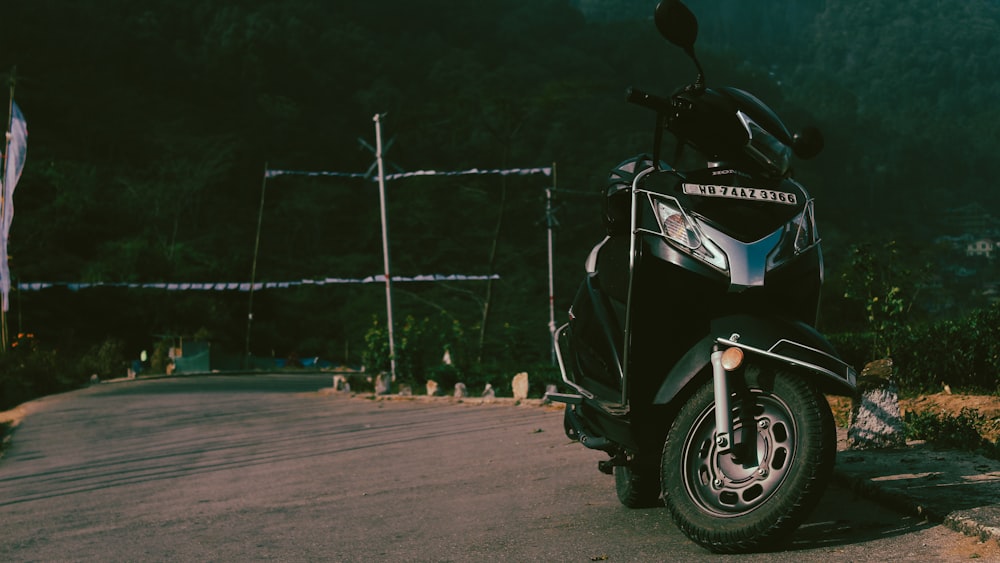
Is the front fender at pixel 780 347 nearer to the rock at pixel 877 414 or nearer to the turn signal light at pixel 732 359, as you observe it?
the turn signal light at pixel 732 359

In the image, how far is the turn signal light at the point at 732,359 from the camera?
3.61 meters

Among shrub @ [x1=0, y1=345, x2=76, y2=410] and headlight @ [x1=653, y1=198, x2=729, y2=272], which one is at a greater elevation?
headlight @ [x1=653, y1=198, x2=729, y2=272]

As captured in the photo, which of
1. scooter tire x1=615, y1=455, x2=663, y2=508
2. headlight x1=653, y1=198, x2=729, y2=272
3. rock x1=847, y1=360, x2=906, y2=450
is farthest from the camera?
rock x1=847, y1=360, x2=906, y2=450

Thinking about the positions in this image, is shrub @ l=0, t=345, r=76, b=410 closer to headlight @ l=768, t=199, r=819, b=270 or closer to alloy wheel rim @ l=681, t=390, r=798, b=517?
alloy wheel rim @ l=681, t=390, r=798, b=517

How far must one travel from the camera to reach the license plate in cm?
385

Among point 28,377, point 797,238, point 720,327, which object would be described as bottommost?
point 28,377

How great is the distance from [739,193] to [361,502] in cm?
297

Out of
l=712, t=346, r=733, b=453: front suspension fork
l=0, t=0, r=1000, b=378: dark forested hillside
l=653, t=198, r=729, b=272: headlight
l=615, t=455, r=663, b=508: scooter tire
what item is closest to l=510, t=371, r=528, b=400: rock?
l=615, t=455, r=663, b=508: scooter tire

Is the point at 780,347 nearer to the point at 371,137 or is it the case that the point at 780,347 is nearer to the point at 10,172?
the point at 10,172

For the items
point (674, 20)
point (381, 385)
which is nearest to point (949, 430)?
point (674, 20)

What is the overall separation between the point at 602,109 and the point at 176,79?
27964mm

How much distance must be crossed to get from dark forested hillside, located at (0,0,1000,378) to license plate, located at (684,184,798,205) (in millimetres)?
27688

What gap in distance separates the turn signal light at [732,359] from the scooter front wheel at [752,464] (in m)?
0.08

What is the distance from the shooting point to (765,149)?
12.8 feet
